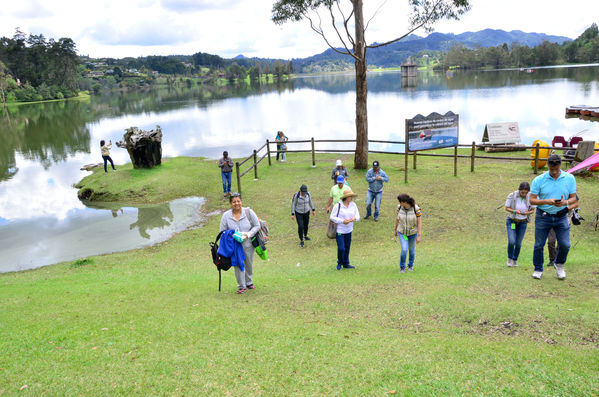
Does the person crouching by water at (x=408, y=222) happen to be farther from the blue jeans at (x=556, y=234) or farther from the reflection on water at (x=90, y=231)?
the reflection on water at (x=90, y=231)

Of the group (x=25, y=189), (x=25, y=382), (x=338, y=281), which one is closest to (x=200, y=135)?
(x=25, y=189)

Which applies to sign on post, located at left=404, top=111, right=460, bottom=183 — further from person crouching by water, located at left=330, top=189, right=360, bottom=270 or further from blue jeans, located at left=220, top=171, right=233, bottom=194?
person crouching by water, located at left=330, top=189, right=360, bottom=270

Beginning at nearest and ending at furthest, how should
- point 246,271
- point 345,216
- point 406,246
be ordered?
1. point 246,271
2. point 406,246
3. point 345,216

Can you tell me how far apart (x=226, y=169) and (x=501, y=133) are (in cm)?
1574

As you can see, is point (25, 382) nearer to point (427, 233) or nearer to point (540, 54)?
point (427, 233)

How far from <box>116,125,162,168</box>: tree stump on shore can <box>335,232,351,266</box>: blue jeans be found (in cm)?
1438

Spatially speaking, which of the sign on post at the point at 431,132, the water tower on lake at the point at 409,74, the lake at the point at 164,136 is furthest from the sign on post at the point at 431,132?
the water tower on lake at the point at 409,74

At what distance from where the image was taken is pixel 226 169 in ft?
50.6

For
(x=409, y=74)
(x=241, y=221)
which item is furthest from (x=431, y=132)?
(x=241, y=221)

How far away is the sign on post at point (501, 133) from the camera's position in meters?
22.0

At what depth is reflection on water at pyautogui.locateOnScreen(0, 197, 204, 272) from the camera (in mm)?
11250

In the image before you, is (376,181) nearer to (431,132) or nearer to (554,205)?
(554,205)

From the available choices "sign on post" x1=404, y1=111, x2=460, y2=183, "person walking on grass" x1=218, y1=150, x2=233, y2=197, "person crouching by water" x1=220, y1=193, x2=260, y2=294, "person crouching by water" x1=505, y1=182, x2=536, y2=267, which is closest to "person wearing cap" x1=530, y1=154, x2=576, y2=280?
"person crouching by water" x1=505, y1=182, x2=536, y2=267

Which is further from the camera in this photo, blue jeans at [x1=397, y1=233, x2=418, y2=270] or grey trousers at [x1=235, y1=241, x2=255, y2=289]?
blue jeans at [x1=397, y1=233, x2=418, y2=270]
